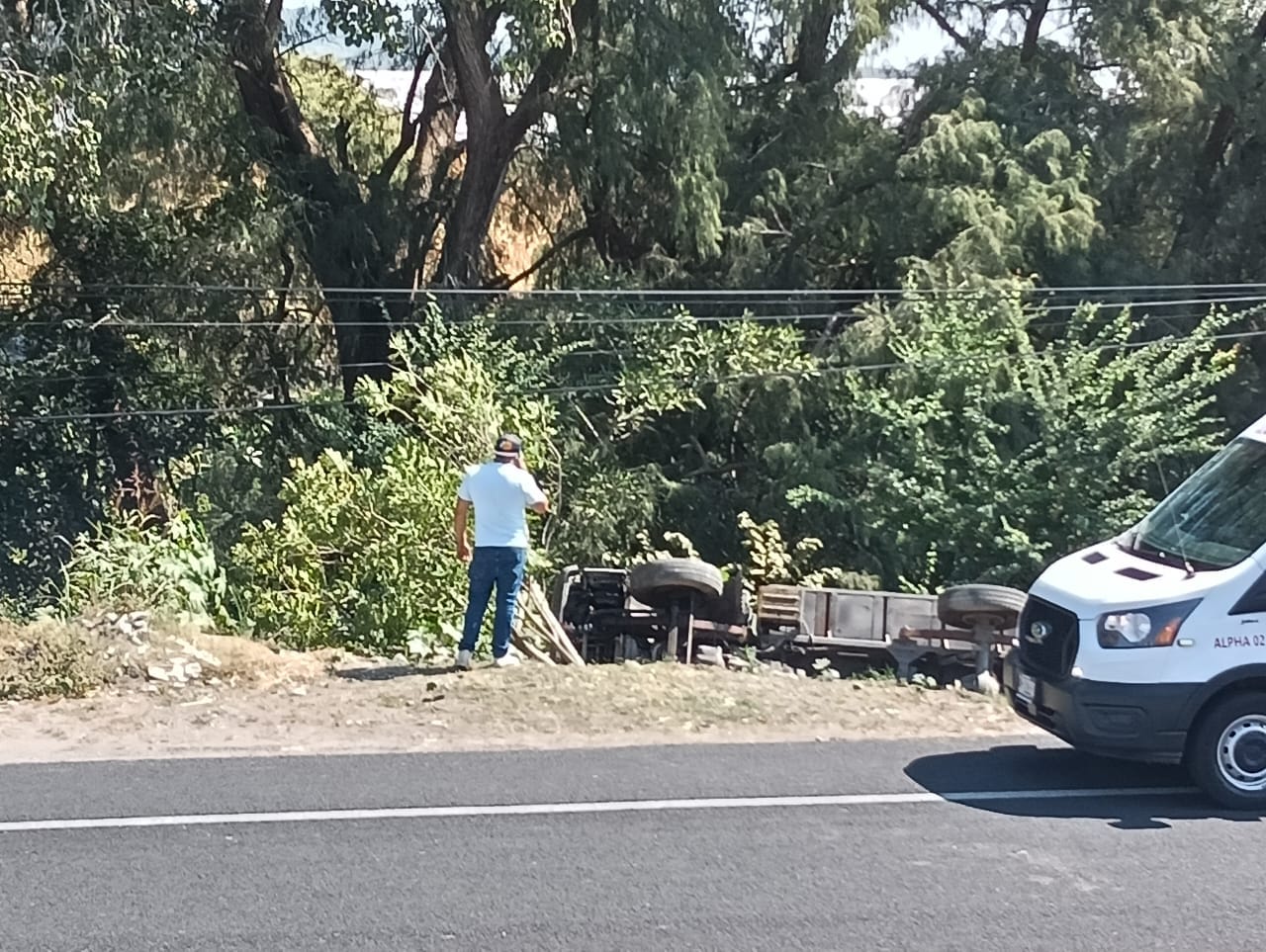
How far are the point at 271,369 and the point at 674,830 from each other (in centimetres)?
1708

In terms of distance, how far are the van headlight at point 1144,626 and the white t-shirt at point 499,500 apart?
4.20m

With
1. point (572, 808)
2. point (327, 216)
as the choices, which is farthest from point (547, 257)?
point (572, 808)

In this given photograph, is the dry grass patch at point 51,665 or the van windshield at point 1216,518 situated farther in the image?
the dry grass patch at point 51,665

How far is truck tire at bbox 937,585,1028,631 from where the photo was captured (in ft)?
42.3

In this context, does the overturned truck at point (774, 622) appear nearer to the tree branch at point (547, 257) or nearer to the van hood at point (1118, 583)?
the van hood at point (1118, 583)

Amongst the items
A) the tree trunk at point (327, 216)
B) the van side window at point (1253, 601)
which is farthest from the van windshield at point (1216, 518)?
the tree trunk at point (327, 216)

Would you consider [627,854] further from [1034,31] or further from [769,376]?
[1034,31]

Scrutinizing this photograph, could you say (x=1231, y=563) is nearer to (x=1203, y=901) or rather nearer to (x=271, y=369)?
(x=1203, y=901)

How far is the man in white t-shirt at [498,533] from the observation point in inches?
409

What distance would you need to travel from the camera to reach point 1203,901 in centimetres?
610

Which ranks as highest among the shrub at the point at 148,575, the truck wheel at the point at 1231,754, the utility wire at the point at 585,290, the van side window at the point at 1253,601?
the utility wire at the point at 585,290

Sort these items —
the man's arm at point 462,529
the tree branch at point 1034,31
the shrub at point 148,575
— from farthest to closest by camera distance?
the tree branch at point 1034,31
the shrub at point 148,575
the man's arm at point 462,529

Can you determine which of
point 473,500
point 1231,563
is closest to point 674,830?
point 1231,563

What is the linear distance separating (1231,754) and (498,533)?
16.7 ft
